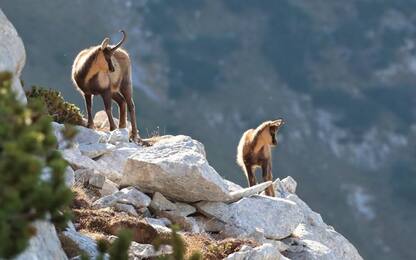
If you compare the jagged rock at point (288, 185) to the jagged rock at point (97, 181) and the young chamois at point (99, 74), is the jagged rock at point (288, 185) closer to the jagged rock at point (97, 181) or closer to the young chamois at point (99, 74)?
the young chamois at point (99, 74)

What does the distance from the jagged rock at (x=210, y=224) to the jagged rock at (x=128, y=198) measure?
0.78 meters

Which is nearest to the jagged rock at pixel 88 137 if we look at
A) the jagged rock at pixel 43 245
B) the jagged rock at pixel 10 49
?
the jagged rock at pixel 10 49

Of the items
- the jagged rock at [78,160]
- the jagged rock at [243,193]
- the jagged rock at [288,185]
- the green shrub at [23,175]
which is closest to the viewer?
the green shrub at [23,175]

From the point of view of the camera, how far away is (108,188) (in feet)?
50.3

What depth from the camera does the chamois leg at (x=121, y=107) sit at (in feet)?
74.2

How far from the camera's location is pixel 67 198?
6.04 m

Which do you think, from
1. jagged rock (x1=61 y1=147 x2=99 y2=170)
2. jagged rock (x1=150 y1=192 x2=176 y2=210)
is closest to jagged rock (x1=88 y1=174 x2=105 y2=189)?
jagged rock (x1=61 y1=147 x2=99 y2=170)

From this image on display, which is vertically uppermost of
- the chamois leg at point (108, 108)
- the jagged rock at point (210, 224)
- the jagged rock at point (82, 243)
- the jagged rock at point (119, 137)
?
the chamois leg at point (108, 108)

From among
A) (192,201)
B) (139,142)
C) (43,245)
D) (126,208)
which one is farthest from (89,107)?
(43,245)

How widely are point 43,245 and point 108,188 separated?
276 inches

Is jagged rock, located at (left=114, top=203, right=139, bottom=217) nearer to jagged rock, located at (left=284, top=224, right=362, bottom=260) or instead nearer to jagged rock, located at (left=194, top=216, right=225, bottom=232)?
jagged rock, located at (left=194, top=216, right=225, bottom=232)

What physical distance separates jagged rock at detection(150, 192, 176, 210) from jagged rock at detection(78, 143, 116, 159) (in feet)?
8.71

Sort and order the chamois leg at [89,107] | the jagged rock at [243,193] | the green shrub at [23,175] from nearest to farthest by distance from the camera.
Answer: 1. the green shrub at [23,175]
2. the jagged rock at [243,193]
3. the chamois leg at [89,107]

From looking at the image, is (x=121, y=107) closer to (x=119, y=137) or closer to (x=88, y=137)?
(x=119, y=137)
